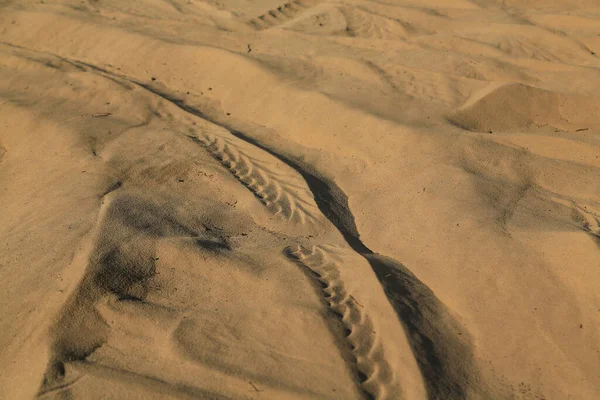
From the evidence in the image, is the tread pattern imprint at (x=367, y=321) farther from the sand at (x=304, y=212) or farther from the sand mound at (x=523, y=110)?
the sand mound at (x=523, y=110)

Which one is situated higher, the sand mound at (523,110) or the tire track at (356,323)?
the sand mound at (523,110)

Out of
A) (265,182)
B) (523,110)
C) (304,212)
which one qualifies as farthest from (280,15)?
(304,212)

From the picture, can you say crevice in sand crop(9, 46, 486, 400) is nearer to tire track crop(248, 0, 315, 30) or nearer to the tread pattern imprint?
the tread pattern imprint

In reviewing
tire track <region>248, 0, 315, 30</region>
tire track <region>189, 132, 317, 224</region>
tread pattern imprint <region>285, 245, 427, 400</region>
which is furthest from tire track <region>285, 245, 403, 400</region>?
tire track <region>248, 0, 315, 30</region>

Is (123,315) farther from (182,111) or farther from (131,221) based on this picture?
(182,111)

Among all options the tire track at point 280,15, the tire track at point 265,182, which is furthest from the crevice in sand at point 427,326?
the tire track at point 280,15

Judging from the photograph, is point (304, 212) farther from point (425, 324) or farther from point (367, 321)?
point (425, 324)

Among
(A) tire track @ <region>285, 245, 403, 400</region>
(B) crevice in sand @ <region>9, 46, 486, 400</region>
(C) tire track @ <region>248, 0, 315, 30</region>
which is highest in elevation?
(C) tire track @ <region>248, 0, 315, 30</region>
